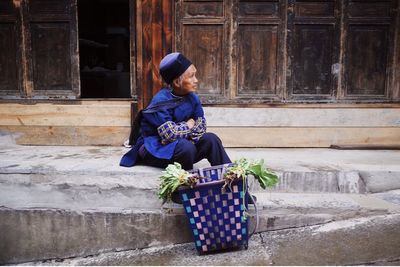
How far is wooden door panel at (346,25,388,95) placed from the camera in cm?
510

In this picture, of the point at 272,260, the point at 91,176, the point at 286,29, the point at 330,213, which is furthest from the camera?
the point at 286,29

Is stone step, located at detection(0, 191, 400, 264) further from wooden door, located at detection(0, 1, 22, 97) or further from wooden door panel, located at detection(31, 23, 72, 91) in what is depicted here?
wooden door, located at detection(0, 1, 22, 97)

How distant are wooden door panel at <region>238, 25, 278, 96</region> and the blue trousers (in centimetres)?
177

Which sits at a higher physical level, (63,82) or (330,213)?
(63,82)

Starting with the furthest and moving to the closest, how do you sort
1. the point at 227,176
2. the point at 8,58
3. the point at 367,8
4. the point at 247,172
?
the point at 8,58, the point at 367,8, the point at 247,172, the point at 227,176

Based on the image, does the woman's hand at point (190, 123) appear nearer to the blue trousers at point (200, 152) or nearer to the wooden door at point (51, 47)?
the blue trousers at point (200, 152)

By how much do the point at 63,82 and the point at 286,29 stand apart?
10.0 feet

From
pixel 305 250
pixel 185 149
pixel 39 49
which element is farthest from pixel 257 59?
pixel 39 49

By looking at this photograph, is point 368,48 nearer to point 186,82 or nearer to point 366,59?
Answer: point 366,59

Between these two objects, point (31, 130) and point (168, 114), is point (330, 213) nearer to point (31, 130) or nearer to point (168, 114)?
point (168, 114)

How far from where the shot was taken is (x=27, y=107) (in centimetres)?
526

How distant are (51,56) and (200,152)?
284 centimetres

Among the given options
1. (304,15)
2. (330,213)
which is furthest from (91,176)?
(304,15)

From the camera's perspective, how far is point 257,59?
5.15 meters
